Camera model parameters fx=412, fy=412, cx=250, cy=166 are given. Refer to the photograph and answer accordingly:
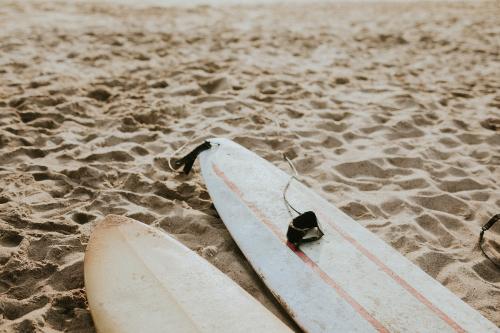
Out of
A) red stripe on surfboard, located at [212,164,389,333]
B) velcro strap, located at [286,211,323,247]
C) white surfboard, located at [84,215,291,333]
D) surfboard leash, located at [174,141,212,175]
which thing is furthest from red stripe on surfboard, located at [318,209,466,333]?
surfboard leash, located at [174,141,212,175]

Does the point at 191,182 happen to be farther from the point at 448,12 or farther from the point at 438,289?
the point at 448,12

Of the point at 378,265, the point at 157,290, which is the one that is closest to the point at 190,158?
the point at 157,290

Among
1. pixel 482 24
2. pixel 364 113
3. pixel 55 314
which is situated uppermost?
pixel 482 24

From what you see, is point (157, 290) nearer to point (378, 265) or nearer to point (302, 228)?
point (302, 228)

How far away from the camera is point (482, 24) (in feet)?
24.9

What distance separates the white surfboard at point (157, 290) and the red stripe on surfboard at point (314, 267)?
338 mm

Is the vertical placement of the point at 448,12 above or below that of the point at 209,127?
above

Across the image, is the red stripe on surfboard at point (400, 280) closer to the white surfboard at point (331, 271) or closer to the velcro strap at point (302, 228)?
the white surfboard at point (331, 271)

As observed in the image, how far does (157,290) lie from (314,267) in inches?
30.6

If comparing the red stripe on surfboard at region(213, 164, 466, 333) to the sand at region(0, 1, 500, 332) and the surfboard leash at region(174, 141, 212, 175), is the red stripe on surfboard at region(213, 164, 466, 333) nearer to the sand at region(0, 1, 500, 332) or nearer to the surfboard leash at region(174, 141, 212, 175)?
the sand at region(0, 1, 500, 332)

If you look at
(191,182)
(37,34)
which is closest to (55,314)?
(191,182)

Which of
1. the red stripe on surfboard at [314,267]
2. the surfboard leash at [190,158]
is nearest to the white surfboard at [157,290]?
the red stripe on surfboard at [314,267]

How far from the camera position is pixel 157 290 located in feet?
6.21

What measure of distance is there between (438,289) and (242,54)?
4.35m
